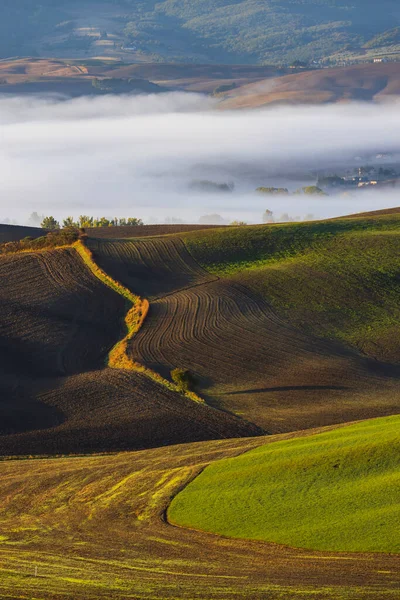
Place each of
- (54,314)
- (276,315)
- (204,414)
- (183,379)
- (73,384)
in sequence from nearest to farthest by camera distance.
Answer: (204,414)
(183,379)
(73,384)
(54,314)
(276,315)

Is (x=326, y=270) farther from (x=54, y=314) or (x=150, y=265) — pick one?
(x=54, y=314)

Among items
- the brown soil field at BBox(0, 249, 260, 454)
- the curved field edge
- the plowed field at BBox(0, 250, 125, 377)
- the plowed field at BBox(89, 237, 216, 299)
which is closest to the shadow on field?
the curved field edge

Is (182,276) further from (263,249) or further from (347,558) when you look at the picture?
(347,558)

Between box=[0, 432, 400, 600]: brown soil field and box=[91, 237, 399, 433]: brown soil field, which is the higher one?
box=[91, 237, 399, 433]: brown soil field

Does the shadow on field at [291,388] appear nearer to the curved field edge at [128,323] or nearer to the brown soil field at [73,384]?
the curved field edge at [128,323]

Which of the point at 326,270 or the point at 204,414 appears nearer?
the point at 204,414

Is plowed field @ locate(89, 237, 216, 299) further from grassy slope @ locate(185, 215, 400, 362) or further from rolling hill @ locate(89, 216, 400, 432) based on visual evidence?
grassy slope @ locate(185, 215, 400, 362)

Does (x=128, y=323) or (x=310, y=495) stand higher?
(x=128, y=323)

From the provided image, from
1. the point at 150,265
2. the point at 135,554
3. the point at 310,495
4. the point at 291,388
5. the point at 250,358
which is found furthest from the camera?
the point at 150,265

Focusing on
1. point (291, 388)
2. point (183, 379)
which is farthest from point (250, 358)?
point (183, 379)
